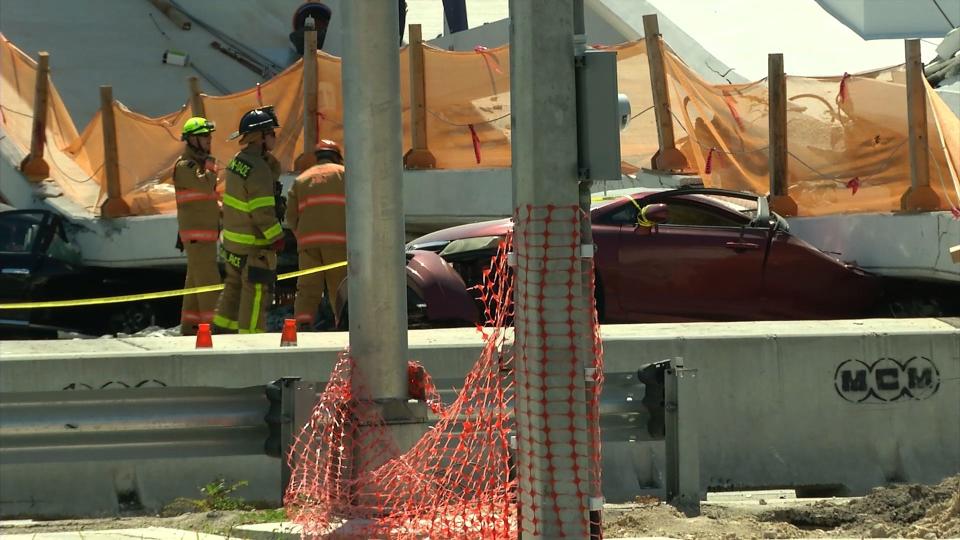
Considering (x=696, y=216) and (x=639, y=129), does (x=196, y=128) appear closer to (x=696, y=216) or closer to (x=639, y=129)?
(x=696, y=216)

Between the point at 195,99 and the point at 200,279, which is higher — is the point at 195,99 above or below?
above

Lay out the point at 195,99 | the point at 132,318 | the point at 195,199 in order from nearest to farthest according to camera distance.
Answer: the point at 195,199
the point at 132,318
the point at 195,99

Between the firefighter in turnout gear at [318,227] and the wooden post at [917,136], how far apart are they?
5237mm

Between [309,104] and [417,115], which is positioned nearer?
[417,115]

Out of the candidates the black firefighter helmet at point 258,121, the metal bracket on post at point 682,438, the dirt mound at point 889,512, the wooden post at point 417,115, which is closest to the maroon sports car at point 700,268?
the black firefighter helmet at point 258,121

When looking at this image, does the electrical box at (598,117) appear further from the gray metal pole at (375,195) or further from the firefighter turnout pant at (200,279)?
the firefighter turnout pant at (200,279)

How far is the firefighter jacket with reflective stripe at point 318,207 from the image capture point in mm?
12203

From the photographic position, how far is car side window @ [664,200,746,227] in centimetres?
1212

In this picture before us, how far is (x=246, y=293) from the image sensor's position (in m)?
11.8

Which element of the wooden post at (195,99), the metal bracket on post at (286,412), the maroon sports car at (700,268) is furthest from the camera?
the wooden post at (195,99)

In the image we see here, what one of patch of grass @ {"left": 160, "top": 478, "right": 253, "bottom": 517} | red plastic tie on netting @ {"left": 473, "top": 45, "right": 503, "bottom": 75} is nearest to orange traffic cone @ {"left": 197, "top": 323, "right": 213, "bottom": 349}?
patch of grass @ {"left": 160, "top": 478, "right": 253, "bottom": 517}

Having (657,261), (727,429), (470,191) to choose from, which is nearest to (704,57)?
(470,191)

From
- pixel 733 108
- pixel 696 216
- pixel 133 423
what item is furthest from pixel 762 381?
pixel 733 108

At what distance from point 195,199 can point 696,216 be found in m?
4.22
